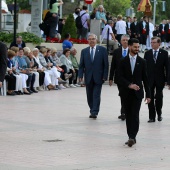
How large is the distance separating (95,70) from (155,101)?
61.2 inches

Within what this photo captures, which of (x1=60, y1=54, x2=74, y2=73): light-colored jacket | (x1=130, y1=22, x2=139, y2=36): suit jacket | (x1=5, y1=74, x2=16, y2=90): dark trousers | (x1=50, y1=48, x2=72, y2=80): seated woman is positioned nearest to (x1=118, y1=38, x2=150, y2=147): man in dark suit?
(x1=5, y1=74, x2=16, y2=90): dark trousers

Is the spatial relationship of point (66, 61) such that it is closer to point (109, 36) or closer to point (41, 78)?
point (41, 78)

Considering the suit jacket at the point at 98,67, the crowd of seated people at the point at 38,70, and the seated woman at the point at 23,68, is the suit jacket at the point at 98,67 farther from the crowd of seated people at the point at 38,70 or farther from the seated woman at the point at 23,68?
the seated woman at the point at 23,68

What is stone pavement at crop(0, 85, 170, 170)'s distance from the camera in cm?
1148

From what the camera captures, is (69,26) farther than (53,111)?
Yes

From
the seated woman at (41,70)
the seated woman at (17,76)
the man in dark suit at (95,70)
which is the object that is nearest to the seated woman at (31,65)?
the seated woman at (41,70)

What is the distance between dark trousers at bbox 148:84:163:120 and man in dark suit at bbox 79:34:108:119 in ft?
3.81

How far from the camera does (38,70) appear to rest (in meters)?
26.1

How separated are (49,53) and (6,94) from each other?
3858 mm

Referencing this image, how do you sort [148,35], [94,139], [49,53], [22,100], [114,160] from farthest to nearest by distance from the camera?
1. [148,35]
2. [49,53]
3. [22,100]
4. [94,139]
5. [114,160]

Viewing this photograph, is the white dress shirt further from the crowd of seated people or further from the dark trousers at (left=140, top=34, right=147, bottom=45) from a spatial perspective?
the crowd of seated people

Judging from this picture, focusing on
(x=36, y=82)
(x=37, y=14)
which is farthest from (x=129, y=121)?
(x=37, y=14)

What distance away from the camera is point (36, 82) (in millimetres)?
25672

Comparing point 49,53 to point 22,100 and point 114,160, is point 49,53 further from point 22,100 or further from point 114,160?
point 114,160
